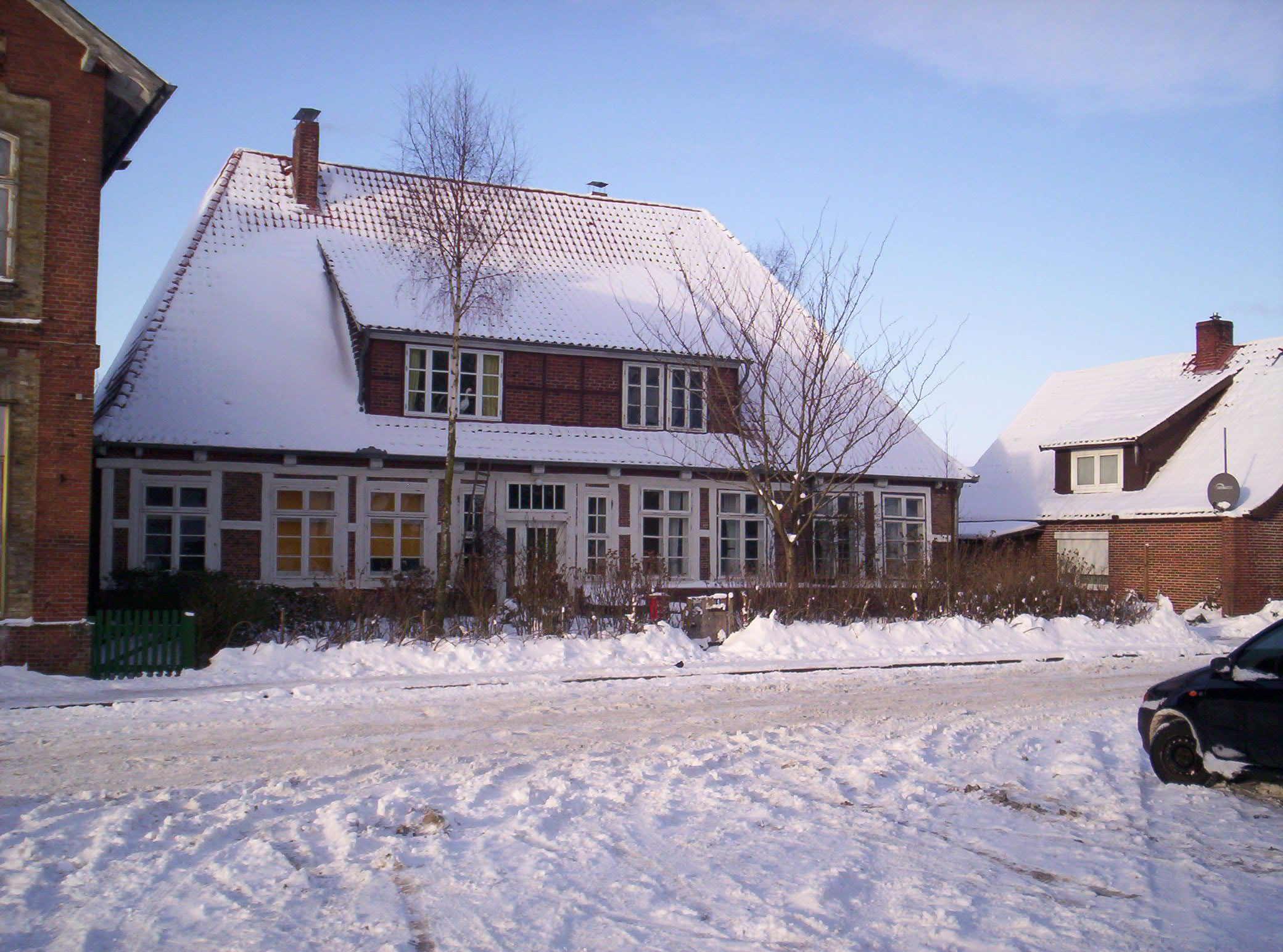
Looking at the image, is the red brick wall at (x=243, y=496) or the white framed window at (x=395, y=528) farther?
the white framed window at (x=395, y=528)

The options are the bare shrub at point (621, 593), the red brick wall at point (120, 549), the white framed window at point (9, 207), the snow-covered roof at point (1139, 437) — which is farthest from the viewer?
the snow-covered roof at point (1139, 437)

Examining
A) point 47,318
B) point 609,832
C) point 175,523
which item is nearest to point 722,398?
point 175,523

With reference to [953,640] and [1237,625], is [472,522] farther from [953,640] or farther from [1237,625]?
[1237,625]

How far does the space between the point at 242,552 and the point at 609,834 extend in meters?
15.2

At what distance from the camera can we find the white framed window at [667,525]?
24.0 metres

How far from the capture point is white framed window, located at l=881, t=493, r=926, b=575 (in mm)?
25906

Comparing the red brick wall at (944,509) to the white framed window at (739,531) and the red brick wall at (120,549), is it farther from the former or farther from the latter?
the red brick wall at (120,549)


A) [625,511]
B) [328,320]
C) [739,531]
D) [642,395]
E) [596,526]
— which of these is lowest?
[739,531]

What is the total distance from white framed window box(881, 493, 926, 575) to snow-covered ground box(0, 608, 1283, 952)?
1422 cm

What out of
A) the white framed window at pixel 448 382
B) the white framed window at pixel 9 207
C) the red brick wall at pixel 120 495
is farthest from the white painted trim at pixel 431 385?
the white framed window at pixel 9 207

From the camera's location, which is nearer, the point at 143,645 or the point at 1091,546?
the point at 143,645

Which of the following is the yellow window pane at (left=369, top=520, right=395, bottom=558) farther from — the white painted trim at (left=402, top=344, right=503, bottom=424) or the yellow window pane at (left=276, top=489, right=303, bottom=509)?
the white painted trim at (left=402, top=344, right=503, bottom=424)

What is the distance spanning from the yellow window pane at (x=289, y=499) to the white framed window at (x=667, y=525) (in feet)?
23.8

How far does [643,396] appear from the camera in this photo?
80.7ft
